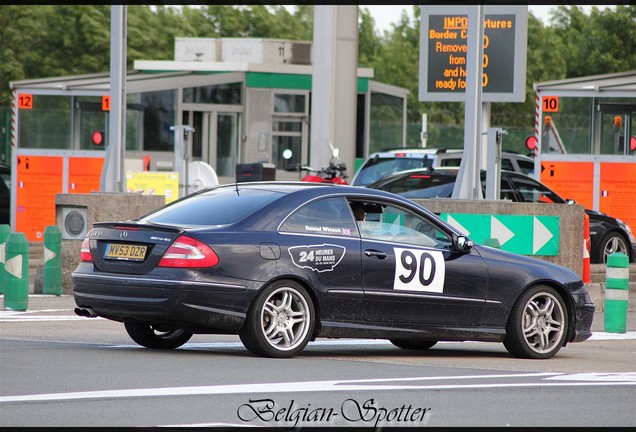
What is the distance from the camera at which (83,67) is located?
194ft

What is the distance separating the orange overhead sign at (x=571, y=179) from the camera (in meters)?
24.9

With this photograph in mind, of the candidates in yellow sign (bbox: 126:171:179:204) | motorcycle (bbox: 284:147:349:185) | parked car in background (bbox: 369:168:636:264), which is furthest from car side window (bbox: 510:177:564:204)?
yellow sign (bbox: 126:171:179:204)

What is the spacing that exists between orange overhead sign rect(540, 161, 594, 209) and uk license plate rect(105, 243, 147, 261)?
1499 cm

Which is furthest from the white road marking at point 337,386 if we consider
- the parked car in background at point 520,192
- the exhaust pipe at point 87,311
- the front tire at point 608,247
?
the front tire at point 608,247

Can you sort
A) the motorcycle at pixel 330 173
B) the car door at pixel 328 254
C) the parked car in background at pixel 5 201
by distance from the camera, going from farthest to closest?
the parked car in background at pixel 5 201
the motorcycle at pixel 330 173
the car door at pixel 328 254

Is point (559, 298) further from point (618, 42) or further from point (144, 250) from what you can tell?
point (618, 42)

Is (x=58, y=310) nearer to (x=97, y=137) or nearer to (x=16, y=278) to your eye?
(x=16, y=278)

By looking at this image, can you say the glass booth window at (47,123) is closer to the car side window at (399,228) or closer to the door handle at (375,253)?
the car side window at (399,228)

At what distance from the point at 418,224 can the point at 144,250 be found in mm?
2382

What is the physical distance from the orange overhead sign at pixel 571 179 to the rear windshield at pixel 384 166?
2156mm

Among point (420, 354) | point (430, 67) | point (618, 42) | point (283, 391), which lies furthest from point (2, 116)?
point (618, 42)

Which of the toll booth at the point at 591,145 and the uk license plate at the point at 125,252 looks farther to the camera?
the toll booth at the point at 591,145

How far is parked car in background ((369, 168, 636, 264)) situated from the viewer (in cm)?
2109

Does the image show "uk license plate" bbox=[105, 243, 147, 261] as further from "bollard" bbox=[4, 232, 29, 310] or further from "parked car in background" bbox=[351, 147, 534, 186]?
"parked car in background" bbox=[351, 147, 534, 186]
